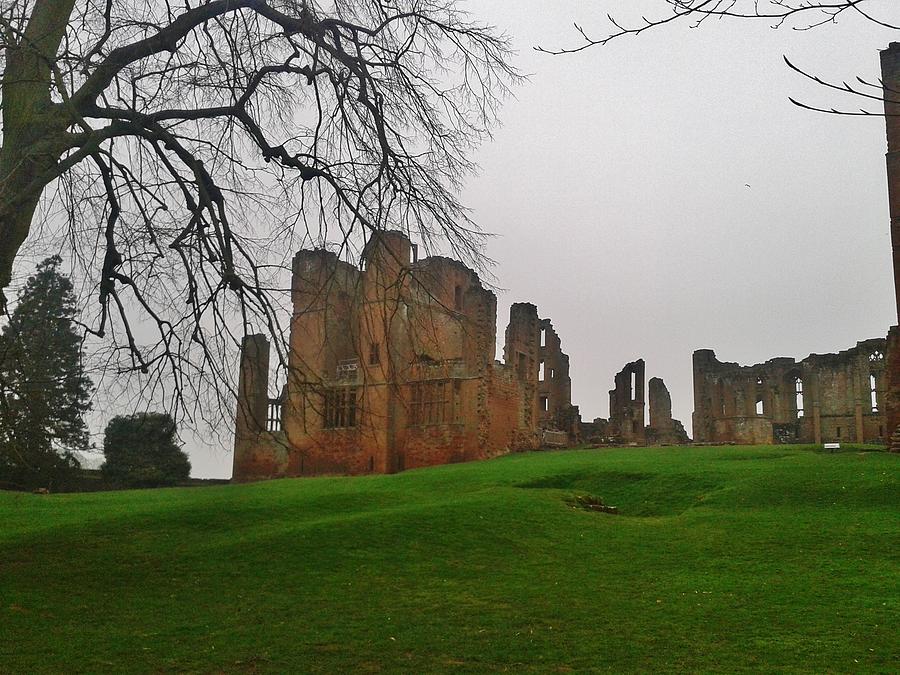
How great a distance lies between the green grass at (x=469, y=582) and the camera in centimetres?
752

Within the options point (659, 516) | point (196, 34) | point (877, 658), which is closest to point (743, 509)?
point (659, 516)

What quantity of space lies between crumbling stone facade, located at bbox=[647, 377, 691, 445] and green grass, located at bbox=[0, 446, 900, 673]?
1381 inches

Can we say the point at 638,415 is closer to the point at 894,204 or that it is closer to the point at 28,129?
the point at 894,204

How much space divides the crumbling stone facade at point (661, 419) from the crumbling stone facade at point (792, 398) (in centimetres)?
229

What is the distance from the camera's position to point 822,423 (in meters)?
50.4

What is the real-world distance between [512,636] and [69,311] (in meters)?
5.85

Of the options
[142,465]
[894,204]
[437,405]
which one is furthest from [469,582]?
[142,465]

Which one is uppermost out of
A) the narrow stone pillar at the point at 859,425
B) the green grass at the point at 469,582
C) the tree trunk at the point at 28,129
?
the tree trunk at the point at 28,129

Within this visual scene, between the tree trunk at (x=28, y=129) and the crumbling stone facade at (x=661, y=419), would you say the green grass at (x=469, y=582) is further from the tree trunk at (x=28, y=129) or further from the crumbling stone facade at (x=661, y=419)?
the crumbling stone facade at (x=661, y=419)

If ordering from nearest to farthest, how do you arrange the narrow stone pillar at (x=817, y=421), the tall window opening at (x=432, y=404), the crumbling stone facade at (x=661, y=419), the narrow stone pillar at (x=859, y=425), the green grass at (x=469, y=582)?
the green grass at (x=469, y=582) → the tall window opening at (x=432, y=404) → the narrow stone pillar at (x=859, y=425) → the narrow stone pillar at (x=817, y=421) → the crumbling stone facade at (x=661, y=419)

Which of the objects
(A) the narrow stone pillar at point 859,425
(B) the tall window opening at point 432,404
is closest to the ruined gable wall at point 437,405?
(B) the tall window opening at point 432,404

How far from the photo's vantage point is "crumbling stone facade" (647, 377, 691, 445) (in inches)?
2076

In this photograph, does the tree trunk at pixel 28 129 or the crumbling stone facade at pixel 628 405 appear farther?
the crumbling stone facade at pixel 628 405

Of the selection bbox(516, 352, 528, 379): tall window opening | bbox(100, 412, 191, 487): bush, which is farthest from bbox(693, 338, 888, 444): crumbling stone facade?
bbox(100, 412, 191, 487): bush
